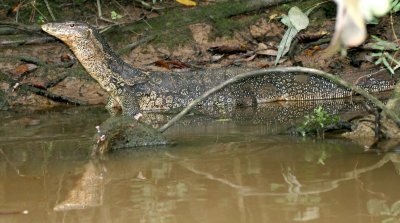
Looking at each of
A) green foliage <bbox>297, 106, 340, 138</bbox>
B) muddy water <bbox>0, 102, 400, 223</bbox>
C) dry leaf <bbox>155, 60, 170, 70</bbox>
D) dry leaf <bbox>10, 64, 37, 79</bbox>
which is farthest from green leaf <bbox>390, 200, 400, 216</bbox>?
dry leaf <bbox>10, 64, 37, 79</bbox>

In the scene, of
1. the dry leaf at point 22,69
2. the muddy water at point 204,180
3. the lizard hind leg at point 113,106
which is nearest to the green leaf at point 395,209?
the muddy water at point 204,180

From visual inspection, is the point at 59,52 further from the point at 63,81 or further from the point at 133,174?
the point at 133,174

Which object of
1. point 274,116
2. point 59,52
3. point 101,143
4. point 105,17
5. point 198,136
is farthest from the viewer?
point 105,17

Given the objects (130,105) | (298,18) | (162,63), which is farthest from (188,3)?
(298,18)

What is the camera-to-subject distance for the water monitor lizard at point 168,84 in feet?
25.9

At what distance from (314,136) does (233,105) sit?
3276 millimetres

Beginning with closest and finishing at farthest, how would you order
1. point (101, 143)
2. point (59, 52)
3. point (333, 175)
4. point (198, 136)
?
1. point (333, 175)
2. point (101, 143)
3. point (198, 136)
4. point (59, 52)

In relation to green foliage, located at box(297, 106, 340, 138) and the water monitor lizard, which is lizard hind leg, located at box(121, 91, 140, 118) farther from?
green foliage, located at box(297, 106, 340, 138)

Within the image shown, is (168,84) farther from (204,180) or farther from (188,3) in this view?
(204,180)

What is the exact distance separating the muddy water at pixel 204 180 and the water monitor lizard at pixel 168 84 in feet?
8.45

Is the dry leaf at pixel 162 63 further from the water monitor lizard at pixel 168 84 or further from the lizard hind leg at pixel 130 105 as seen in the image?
the lizard hind leg at pixel 130 105

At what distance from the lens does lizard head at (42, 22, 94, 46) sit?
7621 mm

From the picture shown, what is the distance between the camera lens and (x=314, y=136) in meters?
4.83

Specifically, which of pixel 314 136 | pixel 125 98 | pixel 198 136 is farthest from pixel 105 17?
pixel 314 136
